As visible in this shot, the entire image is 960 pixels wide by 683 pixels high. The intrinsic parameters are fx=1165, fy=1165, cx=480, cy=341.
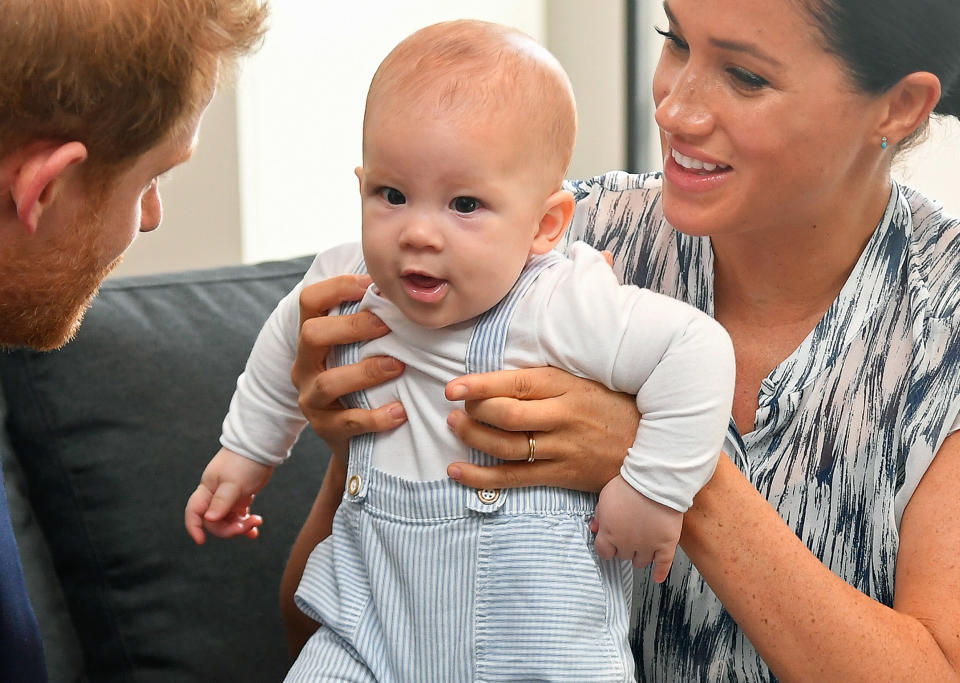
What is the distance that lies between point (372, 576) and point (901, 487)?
2.15ft

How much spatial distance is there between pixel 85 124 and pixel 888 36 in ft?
3.10

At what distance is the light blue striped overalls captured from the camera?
121 cm

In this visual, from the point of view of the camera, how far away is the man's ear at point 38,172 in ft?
4.00

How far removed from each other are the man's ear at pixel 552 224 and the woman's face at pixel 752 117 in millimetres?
216

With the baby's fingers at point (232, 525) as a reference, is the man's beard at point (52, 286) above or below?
above

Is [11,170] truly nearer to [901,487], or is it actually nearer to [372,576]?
[372,576]

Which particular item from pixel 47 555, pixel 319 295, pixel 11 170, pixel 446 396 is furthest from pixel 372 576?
pixel 47 555

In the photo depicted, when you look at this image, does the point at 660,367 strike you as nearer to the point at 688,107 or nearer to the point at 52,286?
the point at 688,107

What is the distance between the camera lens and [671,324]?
1.20m

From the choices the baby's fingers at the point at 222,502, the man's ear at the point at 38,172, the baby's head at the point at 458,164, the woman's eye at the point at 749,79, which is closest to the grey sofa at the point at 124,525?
the baby's fingers at the point at 222,502

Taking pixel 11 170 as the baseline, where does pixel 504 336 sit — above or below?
below

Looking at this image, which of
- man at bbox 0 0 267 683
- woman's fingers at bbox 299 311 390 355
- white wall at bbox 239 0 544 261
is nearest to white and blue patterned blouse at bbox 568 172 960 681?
woman's fingers at bbox 299 311 390 355

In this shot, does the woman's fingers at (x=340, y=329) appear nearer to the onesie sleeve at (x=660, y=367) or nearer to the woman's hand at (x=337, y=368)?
the woman's hand at (x=337, y=368)

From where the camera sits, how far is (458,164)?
1.18 meters
